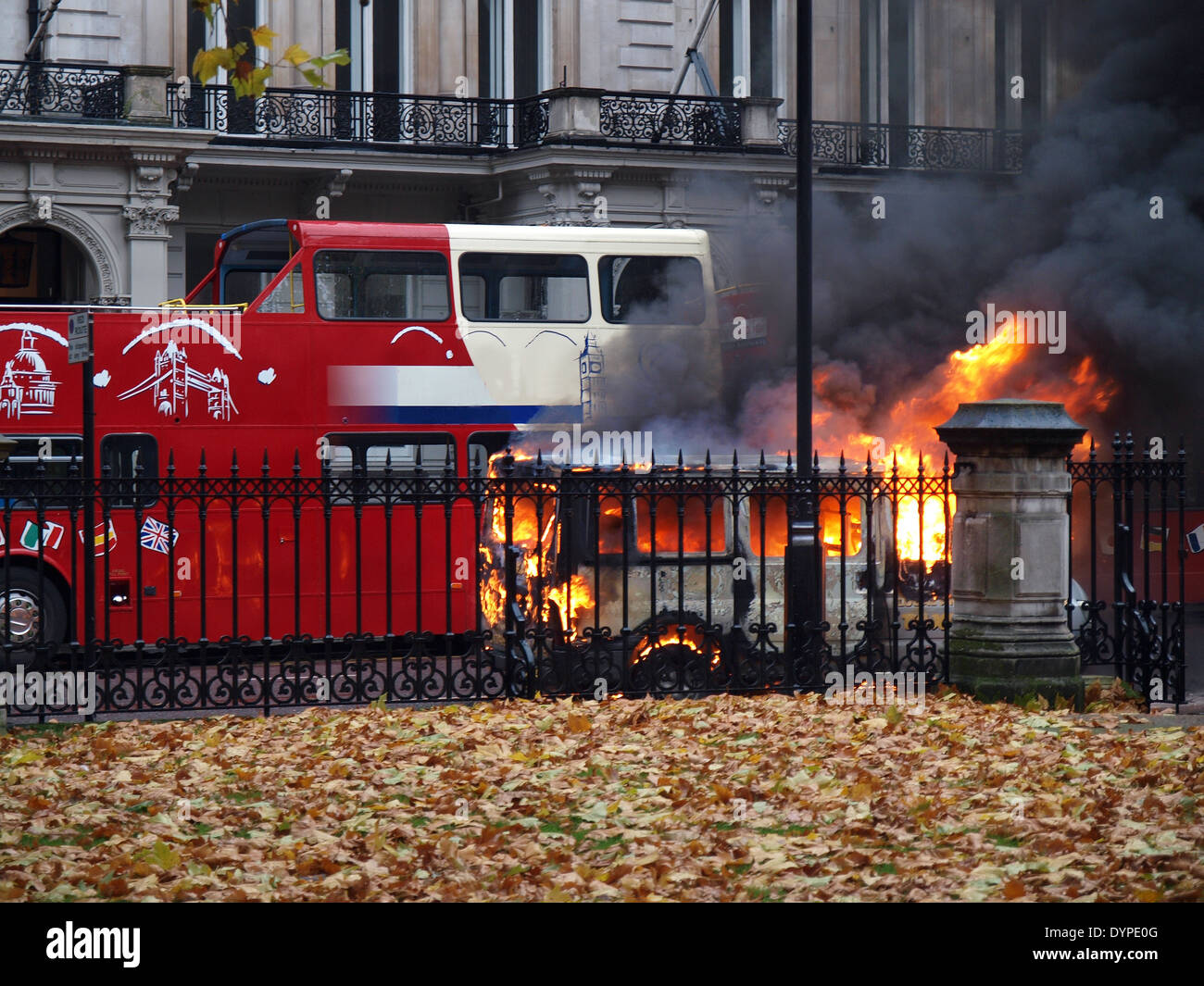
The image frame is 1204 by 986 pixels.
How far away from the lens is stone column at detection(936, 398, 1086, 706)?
10.5 metres

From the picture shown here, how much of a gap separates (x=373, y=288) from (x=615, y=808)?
9236 millimetres

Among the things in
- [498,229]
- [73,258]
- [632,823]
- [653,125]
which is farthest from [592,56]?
[632,823]

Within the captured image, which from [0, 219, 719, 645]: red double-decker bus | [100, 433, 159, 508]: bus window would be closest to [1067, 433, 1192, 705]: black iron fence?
[0, 219, 719, 645]: red double-decker bus

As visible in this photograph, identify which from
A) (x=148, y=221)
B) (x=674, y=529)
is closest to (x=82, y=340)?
(x=674, y=529)

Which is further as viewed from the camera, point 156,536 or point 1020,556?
point 156,536

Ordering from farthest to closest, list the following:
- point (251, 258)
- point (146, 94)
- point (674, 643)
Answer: point (146, 94), point (251, 258), point (674, 643)

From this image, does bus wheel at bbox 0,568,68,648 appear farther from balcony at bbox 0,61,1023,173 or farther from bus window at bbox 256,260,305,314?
balcony at bbox 0,61,1023,173

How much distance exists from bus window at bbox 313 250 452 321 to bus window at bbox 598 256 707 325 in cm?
185

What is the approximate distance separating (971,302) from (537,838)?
1332cm

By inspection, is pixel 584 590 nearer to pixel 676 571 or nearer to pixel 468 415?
pixel 676 571

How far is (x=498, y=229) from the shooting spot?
53.2 ft

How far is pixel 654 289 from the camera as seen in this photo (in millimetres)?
16500

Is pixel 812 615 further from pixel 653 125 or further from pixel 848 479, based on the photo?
pixel 653 125

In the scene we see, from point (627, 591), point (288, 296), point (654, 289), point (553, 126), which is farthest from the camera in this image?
point (553, 126)
